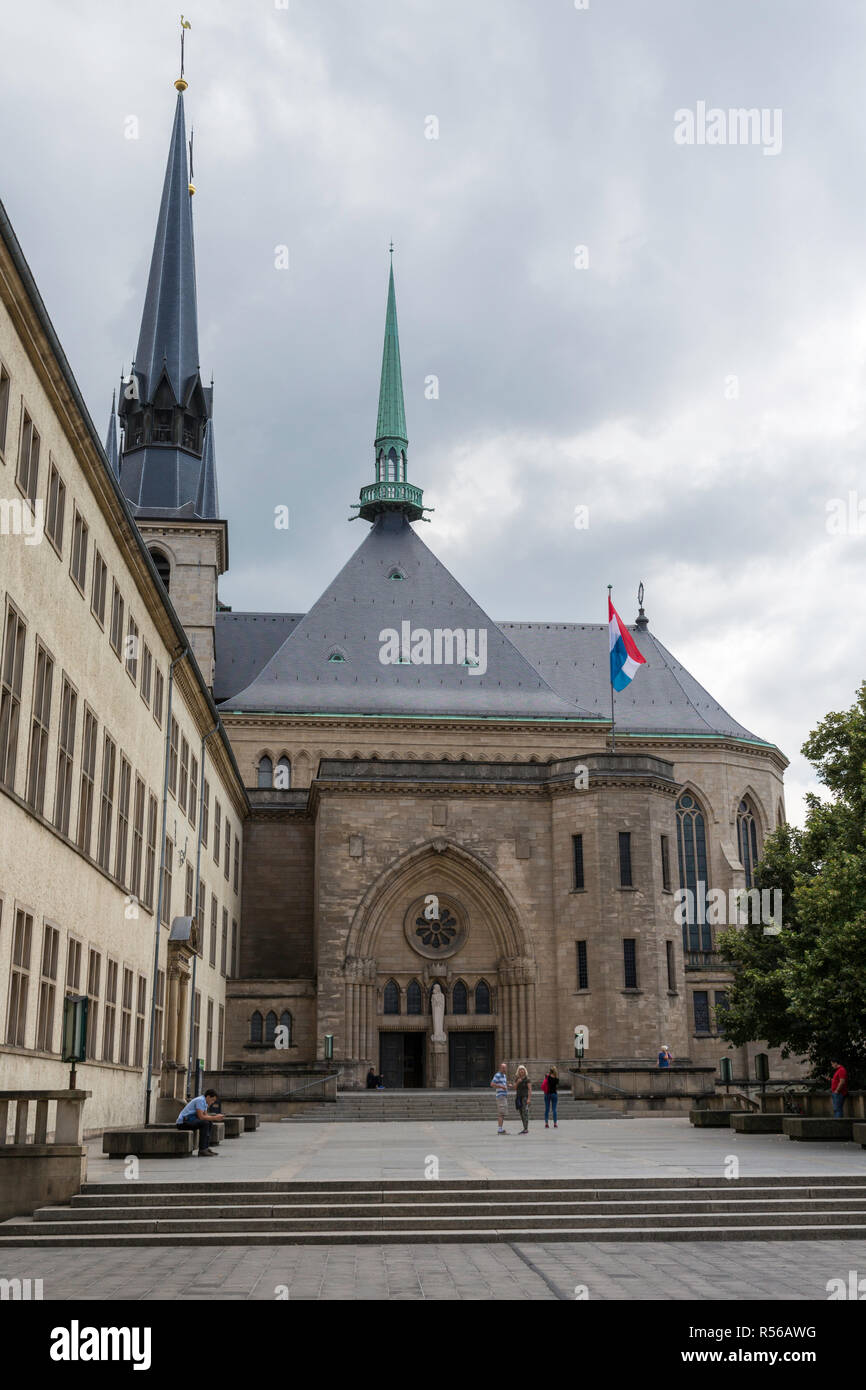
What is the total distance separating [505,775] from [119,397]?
32200 mm

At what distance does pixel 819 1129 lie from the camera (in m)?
25.5

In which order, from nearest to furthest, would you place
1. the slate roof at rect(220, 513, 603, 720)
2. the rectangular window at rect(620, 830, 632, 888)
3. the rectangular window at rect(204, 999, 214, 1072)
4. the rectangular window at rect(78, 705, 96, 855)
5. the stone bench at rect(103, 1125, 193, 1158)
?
1. the stone bench at rect(103, 1125, 193, 1158)
2. the rectangular window at rect(78, 705, 96, 855)
3. the rectangular window at rect(204, 999, 214, 1072)
4. the rectangular window at rect(620, 830, 632, 888)
5. the slate roof at rect(220, 513, 603, 720)

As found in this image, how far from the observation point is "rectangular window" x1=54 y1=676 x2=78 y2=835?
74.5 ft

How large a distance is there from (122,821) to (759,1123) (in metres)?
15.3

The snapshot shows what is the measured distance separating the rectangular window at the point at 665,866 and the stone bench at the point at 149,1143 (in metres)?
29.9

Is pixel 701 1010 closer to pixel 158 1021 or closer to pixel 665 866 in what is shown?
pixel 665 866

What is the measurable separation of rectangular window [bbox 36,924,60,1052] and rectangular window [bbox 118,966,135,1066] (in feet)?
22.9

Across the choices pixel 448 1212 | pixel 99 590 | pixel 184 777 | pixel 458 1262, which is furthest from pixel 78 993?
pixel 184 777

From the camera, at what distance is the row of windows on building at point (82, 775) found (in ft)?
64.1

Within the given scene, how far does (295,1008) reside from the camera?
48469mm

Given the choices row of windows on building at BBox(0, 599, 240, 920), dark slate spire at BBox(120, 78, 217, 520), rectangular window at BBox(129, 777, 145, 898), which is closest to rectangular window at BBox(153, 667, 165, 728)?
row of windows on building at BBox(0, 599, 240, 920)

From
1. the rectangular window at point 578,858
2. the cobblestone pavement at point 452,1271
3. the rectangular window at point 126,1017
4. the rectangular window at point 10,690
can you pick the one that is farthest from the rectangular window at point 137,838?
the rectangular window at point 578,858

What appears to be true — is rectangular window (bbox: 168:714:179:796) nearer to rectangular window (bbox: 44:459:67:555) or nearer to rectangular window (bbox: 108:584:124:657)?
rectangular window (bbox: 108:584:124:657)
